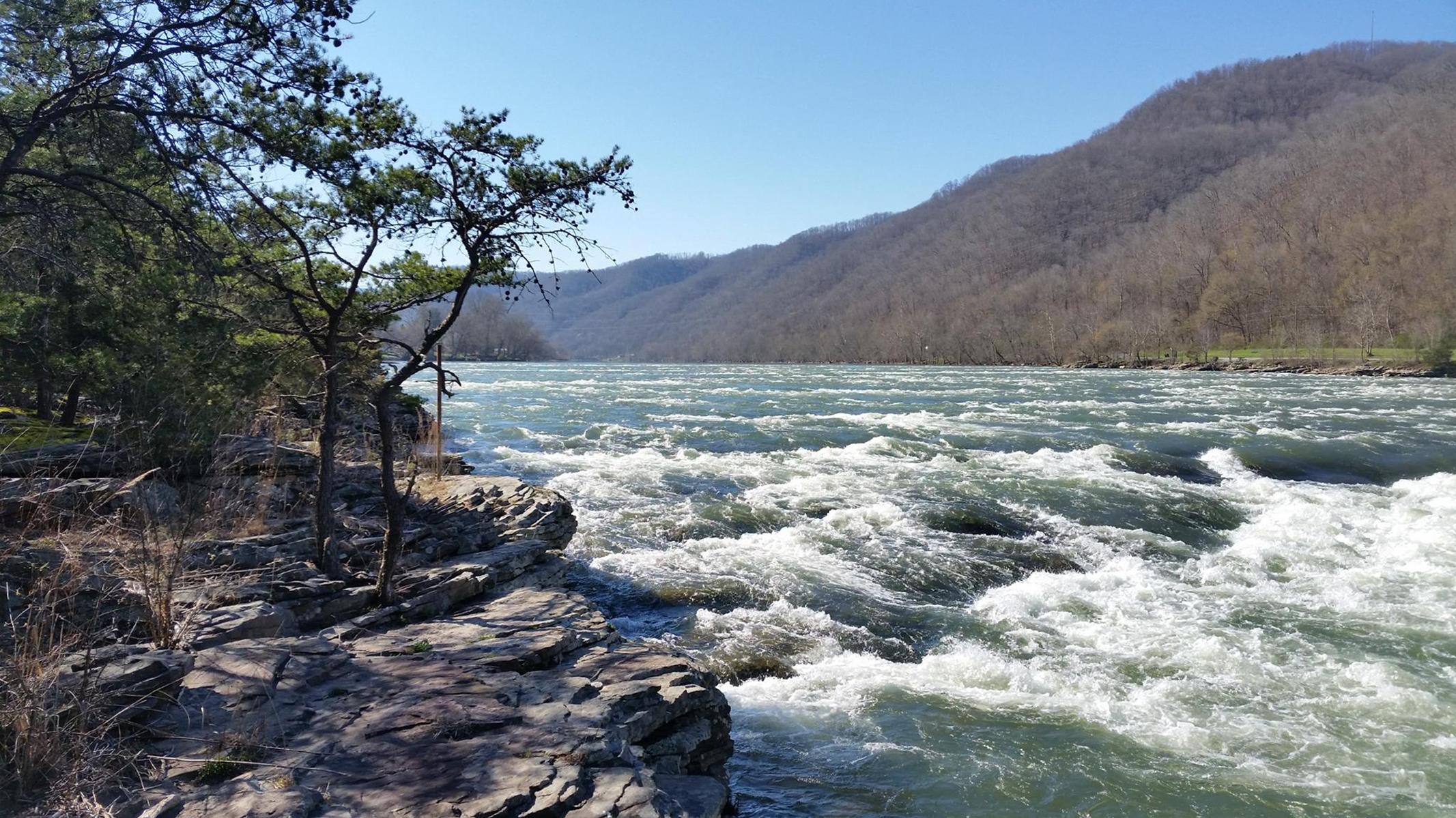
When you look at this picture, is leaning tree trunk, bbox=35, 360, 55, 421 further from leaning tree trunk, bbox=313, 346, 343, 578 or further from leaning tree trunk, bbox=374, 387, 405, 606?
leaning tree trunk, bbox=374, 387, 405, 606

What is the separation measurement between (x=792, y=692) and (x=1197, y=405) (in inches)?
1391

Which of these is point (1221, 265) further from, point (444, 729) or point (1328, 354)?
point (444, 729)

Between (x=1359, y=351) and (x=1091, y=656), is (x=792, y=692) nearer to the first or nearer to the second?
(x=1091, y=656)

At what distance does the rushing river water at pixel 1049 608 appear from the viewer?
249 inches

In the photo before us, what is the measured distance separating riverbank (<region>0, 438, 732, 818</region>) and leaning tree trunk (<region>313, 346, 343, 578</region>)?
26 cm

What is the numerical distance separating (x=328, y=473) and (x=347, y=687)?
2.88 metres

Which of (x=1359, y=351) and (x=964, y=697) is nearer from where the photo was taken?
(x=964, y=697)

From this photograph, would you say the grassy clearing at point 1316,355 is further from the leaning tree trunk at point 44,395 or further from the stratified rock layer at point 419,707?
the leaning tree trunk at point 44,395

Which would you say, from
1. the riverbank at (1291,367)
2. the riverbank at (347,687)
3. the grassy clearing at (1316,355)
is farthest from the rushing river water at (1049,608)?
the grassy clearing at (1316,355)

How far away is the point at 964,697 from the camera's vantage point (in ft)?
25.1

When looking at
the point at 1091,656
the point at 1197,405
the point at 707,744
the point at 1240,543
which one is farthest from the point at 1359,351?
the point at 707,744

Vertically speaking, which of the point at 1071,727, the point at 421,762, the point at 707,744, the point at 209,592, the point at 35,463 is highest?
the point at 35,463

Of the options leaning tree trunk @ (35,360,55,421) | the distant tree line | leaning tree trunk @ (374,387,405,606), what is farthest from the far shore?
the distant tree line

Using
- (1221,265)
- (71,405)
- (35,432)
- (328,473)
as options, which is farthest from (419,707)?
(1221,265)
